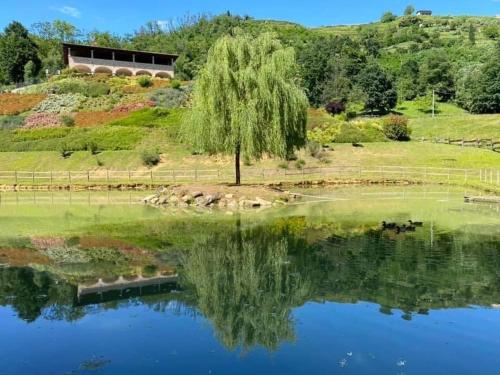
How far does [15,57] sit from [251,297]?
10890 centimetres

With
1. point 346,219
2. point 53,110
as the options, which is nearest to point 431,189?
point 346,219

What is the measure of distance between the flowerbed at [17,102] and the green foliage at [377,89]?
52806 millimetres

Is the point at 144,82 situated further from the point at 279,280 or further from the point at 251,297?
the point at 251,297

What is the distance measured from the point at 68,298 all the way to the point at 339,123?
50.5 metres

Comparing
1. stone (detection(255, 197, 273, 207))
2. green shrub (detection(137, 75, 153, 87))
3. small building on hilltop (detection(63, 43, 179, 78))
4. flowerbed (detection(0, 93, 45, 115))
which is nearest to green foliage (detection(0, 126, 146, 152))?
flowerbed (detection(0, 93, 45, 115))

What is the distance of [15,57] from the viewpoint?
10775cm

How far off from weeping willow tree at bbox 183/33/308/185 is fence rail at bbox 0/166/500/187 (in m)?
9.00

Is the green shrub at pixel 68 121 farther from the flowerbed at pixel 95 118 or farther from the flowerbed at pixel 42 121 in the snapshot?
the flowerbed at pixel 42 121

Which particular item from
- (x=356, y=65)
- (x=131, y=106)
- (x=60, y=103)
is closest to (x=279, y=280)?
(x=131, y=106)

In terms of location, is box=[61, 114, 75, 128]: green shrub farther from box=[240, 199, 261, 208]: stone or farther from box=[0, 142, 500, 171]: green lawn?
box=[240, 199, 261, 208]: stone

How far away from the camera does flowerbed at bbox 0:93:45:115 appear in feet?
241

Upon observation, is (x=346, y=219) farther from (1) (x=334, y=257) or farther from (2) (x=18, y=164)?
(2) (x=18, y=164)

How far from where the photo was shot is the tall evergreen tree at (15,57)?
108m

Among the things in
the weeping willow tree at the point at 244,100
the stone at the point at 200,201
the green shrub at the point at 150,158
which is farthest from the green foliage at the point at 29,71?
the stone at the point at 200,201
